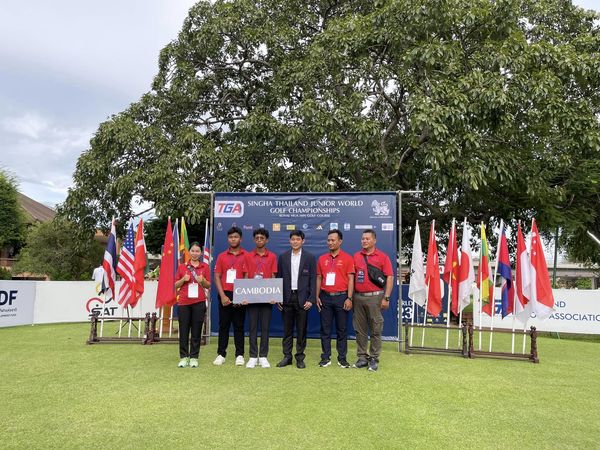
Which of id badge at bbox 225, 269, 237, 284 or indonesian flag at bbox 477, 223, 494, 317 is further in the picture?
indonesian flag at bbox 477, 223, 494, 317

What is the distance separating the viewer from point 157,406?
462 centimetres

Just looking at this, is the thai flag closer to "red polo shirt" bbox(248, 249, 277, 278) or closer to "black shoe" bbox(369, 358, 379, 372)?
"red polo shirt" bbox(248, 249, 277, 278)

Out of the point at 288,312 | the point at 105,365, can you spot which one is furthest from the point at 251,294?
the point at 105,365

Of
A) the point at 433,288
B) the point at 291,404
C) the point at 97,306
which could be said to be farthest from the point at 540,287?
the point at 97,306

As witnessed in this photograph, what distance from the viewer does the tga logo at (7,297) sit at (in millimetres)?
11375

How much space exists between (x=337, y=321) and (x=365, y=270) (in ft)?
2.71

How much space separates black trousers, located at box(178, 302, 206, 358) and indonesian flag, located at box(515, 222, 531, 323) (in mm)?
5122

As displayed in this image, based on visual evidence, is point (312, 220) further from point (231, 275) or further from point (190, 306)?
point (190, 306)

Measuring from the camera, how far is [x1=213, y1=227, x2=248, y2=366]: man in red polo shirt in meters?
6.86

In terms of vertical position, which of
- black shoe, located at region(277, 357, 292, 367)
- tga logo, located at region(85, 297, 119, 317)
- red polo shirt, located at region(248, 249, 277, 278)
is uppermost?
red polo shirt, located at region(248, 249, 277, 278)

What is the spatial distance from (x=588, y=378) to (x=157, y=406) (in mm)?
5519

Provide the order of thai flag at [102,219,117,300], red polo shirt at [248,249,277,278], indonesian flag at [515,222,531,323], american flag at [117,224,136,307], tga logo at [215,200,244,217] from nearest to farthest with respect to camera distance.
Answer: red polo shirt at [248,249,277,278]
indonesian flag at [515,222,531,323]
tga logo at [215,200,244,217]
american flag at [117,224,136,307]
thai flag at [102,219,117,300]

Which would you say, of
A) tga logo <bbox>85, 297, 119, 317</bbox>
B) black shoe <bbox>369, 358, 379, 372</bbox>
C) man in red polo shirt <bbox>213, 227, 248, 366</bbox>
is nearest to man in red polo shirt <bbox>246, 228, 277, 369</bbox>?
man in red polo shirt <bbox>213, 227, 248, 366</bbox>

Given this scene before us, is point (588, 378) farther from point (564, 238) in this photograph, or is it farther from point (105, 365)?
point (564, 238)
